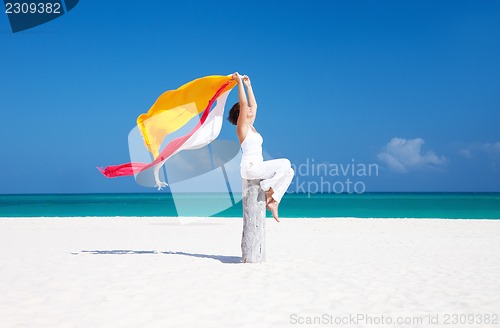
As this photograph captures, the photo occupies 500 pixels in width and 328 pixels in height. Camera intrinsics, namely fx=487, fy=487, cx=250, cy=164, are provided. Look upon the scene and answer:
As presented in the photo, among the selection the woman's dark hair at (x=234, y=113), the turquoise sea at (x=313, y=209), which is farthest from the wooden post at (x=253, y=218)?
the turquoise sea at (x=313, y=209)

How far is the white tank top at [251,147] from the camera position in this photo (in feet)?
22.8

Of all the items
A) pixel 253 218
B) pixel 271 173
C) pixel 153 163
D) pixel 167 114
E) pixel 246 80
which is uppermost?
pixel 246 80

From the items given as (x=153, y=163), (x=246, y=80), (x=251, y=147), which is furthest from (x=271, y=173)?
(x=153, y=163)

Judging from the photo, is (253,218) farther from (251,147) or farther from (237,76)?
(237,76)

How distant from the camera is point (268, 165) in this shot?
6922 millimetres

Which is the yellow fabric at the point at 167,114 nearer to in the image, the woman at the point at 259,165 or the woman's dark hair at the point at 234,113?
the woman's dark hair at the point at 234,113

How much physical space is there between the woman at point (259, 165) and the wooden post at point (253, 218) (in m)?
0.11

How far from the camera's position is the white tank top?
695 centimetres
